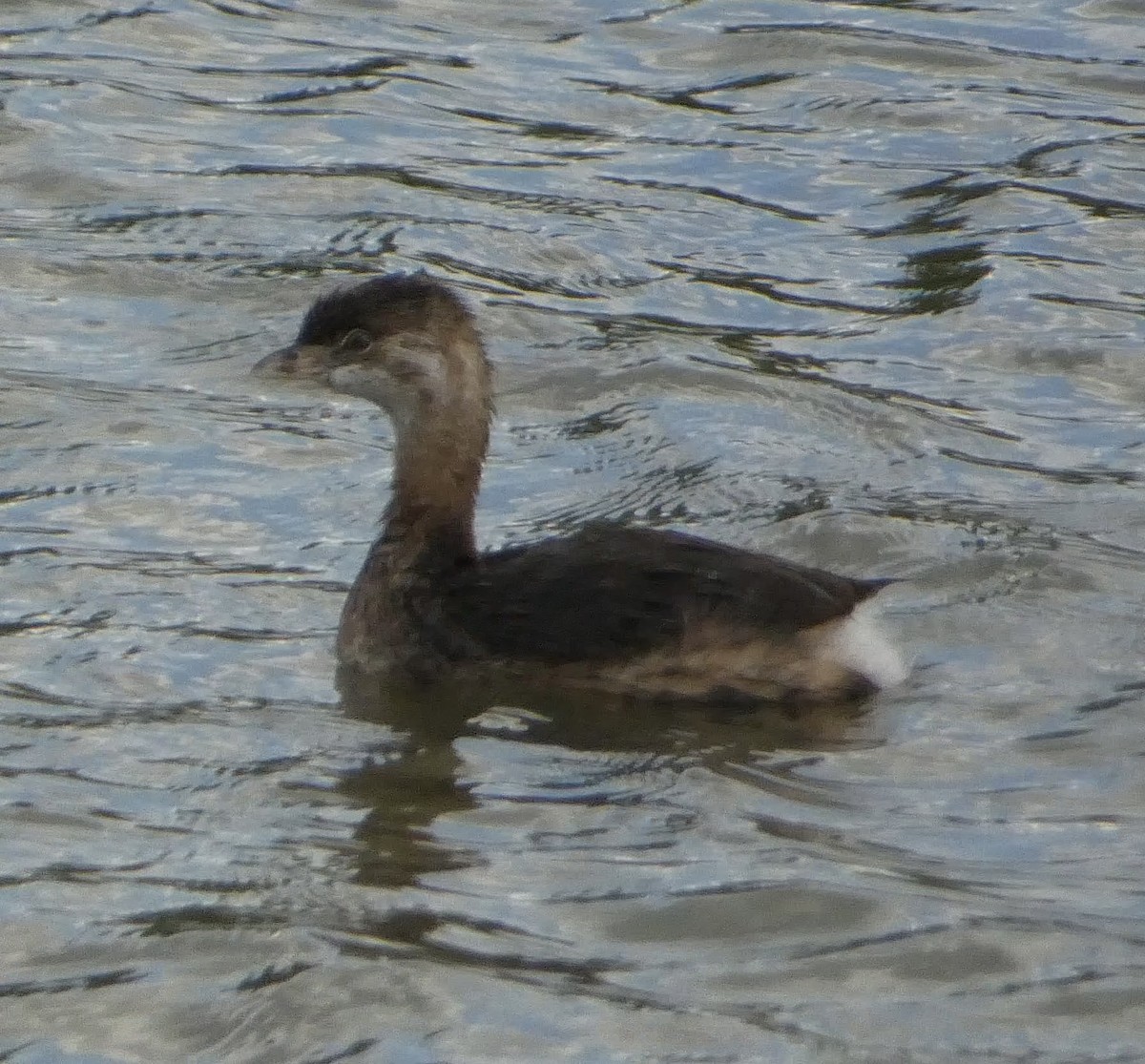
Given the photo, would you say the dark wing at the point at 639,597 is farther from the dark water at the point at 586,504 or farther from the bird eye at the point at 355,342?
the bird eye at the point at 355,342

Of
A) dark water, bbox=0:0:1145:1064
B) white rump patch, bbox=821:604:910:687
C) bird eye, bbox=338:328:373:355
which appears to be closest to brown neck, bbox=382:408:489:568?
bird eye, bbox=338:328:373:355

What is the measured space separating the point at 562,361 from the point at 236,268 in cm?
159

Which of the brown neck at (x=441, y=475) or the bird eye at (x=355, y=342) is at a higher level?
the bird eye at (x=355, y=342)

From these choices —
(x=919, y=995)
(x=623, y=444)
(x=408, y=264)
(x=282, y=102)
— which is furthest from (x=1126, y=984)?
(x=282, y=102)

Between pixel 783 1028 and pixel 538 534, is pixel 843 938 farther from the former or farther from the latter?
pixel 538 534

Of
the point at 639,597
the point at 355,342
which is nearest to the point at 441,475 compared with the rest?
the point at 355,342

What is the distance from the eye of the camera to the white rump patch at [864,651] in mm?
6523

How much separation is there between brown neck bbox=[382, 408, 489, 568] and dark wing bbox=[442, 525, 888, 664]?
44cm

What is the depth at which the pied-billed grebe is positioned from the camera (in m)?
6.47

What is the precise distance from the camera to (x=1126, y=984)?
189 inches

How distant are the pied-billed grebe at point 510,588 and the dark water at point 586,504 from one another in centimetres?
14

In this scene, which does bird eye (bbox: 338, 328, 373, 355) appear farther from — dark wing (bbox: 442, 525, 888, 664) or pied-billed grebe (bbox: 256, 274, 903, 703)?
dark wing (bbox: 442, 525, 888, 664)

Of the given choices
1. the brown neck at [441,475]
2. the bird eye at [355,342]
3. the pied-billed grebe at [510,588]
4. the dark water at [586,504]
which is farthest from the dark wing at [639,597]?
the bird eye at [355,342]

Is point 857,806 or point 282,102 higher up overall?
point 282,102
